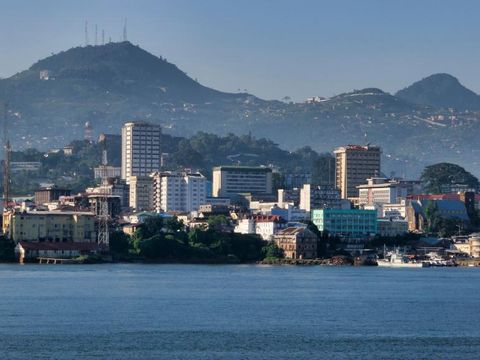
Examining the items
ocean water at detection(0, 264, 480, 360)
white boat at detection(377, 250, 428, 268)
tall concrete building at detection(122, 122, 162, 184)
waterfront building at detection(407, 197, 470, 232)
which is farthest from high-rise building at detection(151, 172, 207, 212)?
ocean water at detection(0, 264, 480, 360)

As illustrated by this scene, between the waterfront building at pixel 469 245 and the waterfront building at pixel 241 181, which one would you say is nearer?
the waterfront building at pixel 469 245

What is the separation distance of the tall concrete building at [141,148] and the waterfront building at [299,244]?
73443mm

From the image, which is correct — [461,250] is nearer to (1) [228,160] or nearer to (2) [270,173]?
(2) [270,173]

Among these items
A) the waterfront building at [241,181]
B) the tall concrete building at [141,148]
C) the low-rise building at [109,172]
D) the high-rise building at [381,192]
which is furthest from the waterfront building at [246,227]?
the low-rise building at [109,172]

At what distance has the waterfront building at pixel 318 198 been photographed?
123 meters

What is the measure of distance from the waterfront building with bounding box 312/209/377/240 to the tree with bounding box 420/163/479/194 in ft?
135

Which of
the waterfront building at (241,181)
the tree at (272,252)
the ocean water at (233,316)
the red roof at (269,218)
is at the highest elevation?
the waterfront building at (241,181)

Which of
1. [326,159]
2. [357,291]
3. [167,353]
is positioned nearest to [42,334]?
[167,353]

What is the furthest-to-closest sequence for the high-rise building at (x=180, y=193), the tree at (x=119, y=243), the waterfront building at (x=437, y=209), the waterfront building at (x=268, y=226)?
the high-rise building at (x=180, y=193), the waterfront building at (x=437, y=209), the waterfront building at (x=268, y=226), the tree at (x=119, y=243)

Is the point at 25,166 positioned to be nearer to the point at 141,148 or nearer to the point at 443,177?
the point at 141,148

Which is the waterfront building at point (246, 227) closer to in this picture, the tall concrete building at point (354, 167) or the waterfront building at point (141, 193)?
the waterfront building at point (141, 193)

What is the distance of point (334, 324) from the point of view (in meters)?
43.7

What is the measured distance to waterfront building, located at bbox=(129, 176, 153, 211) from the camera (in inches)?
5327

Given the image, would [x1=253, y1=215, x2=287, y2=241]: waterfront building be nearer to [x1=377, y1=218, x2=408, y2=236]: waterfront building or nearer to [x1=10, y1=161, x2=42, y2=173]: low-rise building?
[x1=377, y1=218, x2=408, y2=236]: waterfront building
